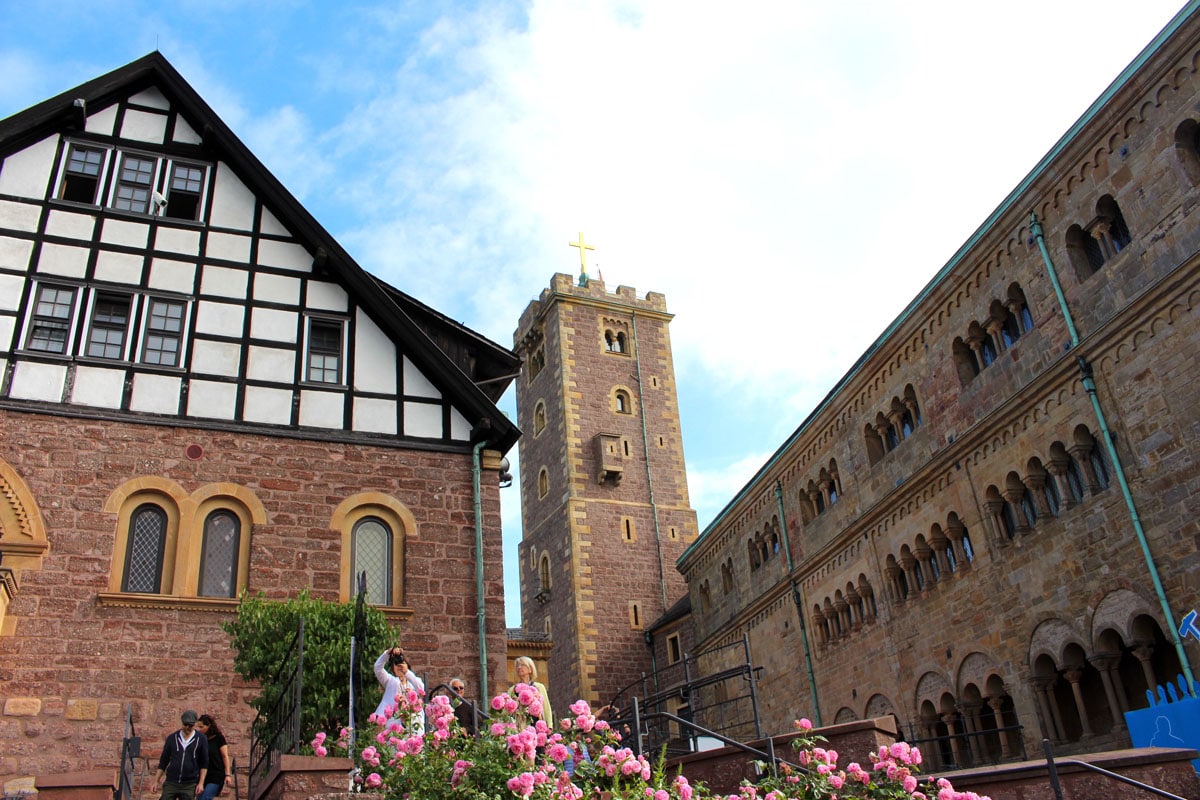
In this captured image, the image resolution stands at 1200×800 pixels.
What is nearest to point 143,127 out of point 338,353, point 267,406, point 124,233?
point 124,233

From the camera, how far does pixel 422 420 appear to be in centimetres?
1675

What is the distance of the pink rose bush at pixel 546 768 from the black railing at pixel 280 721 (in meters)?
1.28

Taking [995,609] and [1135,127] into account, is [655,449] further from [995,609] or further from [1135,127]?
[1135,127]

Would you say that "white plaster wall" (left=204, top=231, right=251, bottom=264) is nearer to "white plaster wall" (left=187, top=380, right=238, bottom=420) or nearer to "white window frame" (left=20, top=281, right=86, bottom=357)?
"white window frame" (left=20, top=281, right=86, bottom=357)

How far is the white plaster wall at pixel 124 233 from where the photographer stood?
16109 millimetres

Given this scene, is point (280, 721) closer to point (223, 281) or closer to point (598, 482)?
point (223, 281)

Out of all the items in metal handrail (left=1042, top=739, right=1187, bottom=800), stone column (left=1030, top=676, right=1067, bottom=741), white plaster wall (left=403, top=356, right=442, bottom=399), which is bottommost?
metal handrail (left=1042, top=739, right=1187, bottom=800)

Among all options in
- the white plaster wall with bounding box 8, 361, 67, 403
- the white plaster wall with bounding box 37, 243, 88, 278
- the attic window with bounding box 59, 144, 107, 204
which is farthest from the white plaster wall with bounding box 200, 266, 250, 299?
the white plaster wall with bounding box 8, 361, 67, 403

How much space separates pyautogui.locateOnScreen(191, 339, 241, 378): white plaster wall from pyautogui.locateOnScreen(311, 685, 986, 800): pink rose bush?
26.7 feet

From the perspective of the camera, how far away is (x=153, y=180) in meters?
16.8

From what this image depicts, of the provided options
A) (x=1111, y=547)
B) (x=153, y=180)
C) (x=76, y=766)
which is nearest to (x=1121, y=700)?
(x=1111, y=547)

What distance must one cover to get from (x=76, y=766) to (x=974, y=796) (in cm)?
1075

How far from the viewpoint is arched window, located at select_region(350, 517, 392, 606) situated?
15367mm

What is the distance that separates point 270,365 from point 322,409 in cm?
106
